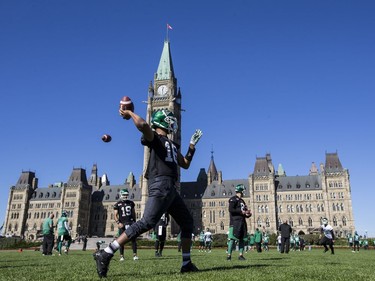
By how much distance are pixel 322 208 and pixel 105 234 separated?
192 feet

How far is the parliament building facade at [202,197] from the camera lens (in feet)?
276

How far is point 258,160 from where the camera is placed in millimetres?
93875

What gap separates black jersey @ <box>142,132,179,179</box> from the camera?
5695mm

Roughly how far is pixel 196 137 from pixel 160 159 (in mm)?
1066

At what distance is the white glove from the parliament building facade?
8118 cm

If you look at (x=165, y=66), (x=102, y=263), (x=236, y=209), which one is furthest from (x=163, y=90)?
(x=102, y=263)

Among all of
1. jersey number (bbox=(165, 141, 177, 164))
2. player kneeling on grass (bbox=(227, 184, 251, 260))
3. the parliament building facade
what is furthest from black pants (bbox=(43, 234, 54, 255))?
the parliament building facade

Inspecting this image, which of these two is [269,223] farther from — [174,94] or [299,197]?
[174,94]

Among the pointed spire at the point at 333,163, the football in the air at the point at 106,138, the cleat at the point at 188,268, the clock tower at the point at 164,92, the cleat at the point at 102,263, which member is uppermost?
the clock tower at the point at 164,92

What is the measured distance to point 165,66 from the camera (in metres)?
101

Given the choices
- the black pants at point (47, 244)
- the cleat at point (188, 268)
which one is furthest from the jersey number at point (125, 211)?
the black pants at point (47, 244)

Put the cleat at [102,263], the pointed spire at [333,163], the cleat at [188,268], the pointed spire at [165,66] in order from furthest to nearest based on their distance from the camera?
the pointed spire at [165,66] → the pointed spire at [333,163] → the cleat at [188,268] → the cleat at [102,263]

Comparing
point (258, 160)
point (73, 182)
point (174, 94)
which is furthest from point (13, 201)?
point (258, 160)

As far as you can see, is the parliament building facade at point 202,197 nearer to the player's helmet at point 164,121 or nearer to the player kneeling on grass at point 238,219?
the player kneeling on grass at point 238,219
